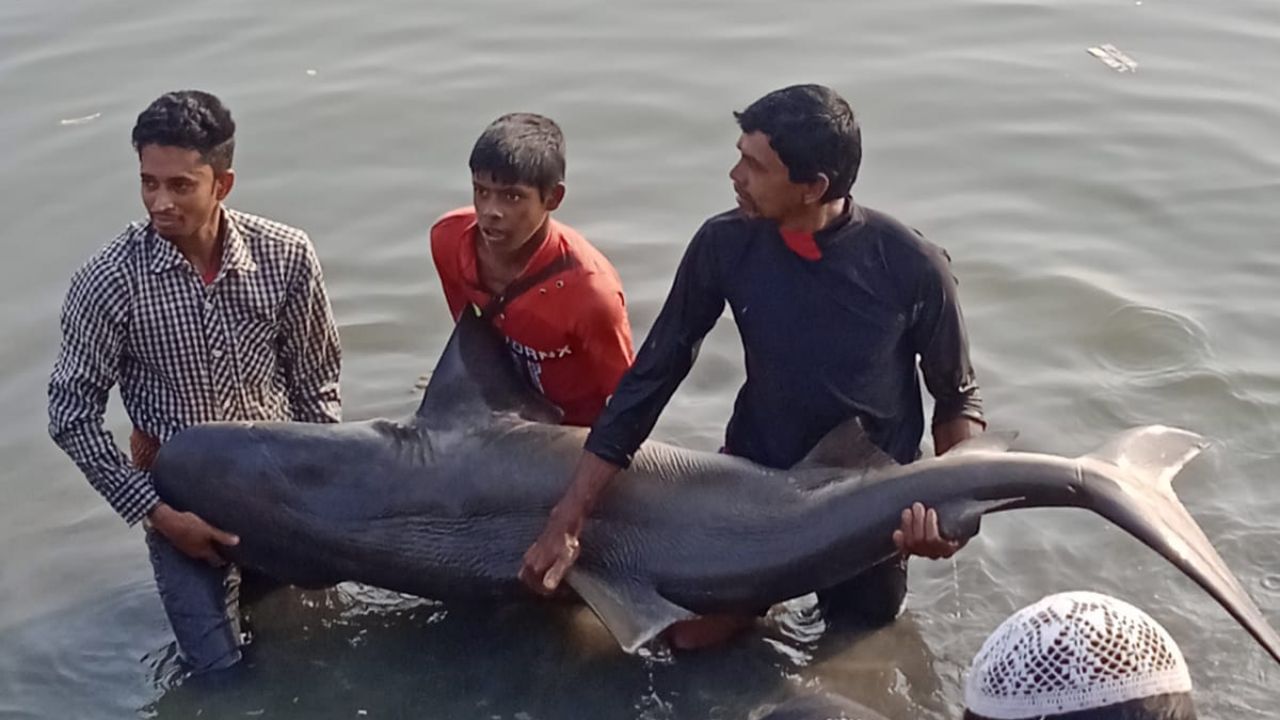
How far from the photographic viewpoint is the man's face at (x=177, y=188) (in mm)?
5539

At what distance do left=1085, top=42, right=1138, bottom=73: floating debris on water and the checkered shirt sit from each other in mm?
6232

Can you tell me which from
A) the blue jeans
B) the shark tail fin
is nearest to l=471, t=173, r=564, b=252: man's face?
the blue jeans

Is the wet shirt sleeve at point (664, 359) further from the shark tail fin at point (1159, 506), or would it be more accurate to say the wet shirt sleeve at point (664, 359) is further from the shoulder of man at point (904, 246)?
the shark tail fin at point (1159, 506)

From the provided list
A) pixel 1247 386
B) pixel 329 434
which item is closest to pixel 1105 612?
pixel 329 434

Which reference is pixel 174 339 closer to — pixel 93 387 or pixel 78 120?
pixel 93 387

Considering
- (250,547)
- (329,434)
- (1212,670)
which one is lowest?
(1212,670)

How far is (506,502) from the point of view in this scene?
5699 mm

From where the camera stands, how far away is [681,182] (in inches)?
372

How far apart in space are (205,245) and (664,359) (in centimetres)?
163

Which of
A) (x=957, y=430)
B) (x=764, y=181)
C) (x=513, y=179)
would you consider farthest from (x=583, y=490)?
(x=957, y=430)

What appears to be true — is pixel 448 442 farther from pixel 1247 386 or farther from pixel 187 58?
pixel 187 58

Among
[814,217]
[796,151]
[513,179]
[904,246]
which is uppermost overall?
[796,151]

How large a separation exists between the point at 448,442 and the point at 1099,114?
5687 millimetres

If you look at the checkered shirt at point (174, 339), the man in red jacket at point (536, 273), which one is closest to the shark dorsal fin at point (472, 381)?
the man in red jacket at point (536, 273)
